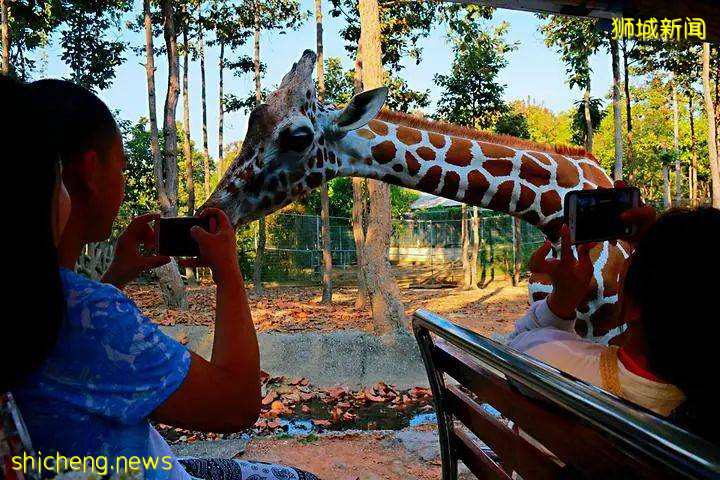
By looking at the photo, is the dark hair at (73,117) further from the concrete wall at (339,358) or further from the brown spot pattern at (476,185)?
the concrete wall at (339,358)

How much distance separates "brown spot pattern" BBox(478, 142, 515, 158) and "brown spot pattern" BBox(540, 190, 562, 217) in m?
0.30

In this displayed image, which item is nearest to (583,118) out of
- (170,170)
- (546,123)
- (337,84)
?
(337,84)

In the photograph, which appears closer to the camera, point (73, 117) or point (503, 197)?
point (73, 117)

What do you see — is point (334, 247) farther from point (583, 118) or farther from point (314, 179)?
point (314, 179)

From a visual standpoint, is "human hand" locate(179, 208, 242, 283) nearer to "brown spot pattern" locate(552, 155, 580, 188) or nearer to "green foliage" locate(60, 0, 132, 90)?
"brown spot pattern" locate(552, 155, 580, 188)

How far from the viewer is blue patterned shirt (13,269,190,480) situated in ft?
2.81

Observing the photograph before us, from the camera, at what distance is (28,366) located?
761 millimetres

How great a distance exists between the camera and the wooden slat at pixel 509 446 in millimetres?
1042

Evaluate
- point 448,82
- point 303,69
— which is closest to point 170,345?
point 303,69

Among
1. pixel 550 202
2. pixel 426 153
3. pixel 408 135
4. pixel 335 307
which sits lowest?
pixel 335 307

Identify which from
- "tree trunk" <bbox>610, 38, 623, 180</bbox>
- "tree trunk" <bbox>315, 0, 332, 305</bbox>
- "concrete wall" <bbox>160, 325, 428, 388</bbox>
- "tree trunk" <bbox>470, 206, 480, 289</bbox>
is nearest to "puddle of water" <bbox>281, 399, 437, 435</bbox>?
"concrete wall" <bbox>160, 325, 428, 388</bbox>

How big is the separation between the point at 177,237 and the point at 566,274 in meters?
1.02

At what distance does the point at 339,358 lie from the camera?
6.27 meters

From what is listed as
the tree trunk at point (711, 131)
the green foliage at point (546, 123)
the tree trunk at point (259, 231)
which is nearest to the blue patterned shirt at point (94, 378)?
the tree trunk at point (259, 231)
